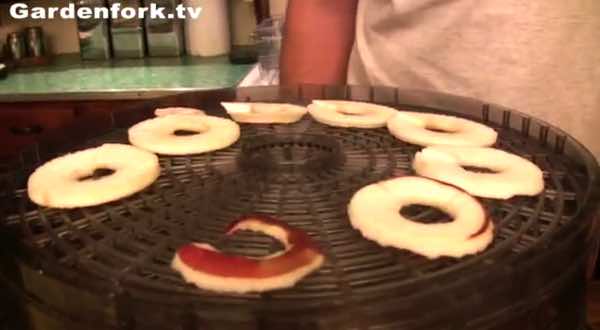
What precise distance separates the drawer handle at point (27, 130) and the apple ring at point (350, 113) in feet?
5.85

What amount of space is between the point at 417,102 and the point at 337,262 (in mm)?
366

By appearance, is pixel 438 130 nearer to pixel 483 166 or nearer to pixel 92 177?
pixel 483 166

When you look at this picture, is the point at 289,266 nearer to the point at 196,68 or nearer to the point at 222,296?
the point at 222,296

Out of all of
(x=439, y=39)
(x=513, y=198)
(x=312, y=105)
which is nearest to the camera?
(x=513, y=198)

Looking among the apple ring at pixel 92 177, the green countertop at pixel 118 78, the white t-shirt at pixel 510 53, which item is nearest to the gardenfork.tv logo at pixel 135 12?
the green countertop at pixel 118 78

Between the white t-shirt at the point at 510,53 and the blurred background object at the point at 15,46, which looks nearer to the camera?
the white t-shirt at the point at 510,53

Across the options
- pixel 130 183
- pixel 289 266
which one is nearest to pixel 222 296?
pixel 289 266

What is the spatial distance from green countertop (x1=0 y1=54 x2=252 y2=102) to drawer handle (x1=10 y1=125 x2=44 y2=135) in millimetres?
96

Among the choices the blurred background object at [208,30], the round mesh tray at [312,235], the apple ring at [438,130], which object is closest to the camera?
the round mesh tray at [312,235]

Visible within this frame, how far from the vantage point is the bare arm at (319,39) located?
1.04m

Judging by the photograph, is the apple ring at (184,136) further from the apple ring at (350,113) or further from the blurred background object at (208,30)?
the blurred background object at (208,30)

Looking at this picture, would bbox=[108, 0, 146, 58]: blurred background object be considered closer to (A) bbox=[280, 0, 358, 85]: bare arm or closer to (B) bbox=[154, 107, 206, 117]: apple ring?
(A) bbox=[280, 0, 358, 85]: bare arm

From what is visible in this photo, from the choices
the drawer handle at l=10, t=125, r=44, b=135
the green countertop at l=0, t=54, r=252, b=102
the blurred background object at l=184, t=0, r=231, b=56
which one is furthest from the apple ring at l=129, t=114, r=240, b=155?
the blurred background object at l=184, t=0, r=231, b=56

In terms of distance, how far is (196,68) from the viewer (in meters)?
2.51
